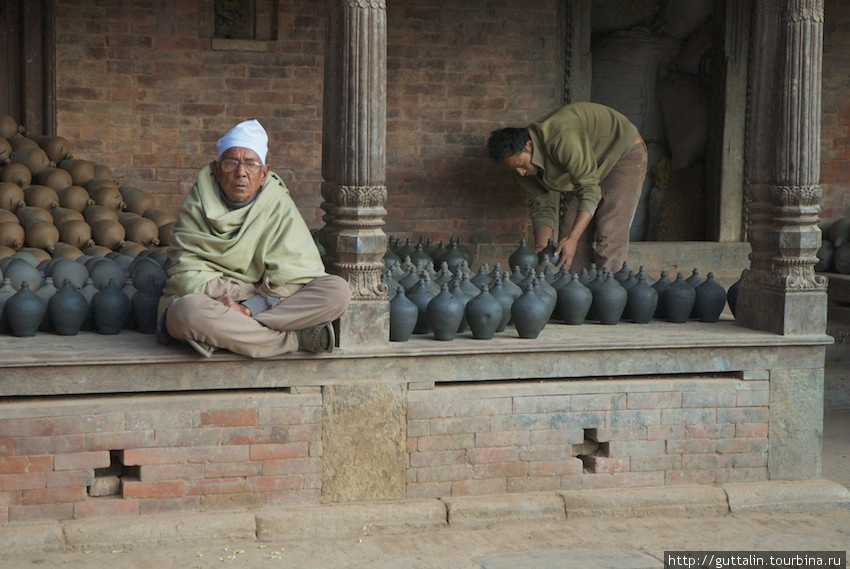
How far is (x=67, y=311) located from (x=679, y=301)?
321cm

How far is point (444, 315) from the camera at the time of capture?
5.60 meters

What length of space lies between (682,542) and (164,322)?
8.37 ft

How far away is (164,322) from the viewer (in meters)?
5.22

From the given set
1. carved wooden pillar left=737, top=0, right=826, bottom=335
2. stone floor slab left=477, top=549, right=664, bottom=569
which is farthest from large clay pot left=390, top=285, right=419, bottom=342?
carved wooden pillar left=737, top=0, right=826, bottom=335

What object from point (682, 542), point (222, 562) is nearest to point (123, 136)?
point (222, 562)

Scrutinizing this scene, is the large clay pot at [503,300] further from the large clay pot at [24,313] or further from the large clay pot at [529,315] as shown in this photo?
the large clay pot at [24,313]

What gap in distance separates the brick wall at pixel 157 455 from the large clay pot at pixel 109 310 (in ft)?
1.94

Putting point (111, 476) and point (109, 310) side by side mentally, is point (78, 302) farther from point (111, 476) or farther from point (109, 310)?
point (111, 476)

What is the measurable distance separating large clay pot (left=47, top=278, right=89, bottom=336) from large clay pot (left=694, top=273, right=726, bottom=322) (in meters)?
3.27

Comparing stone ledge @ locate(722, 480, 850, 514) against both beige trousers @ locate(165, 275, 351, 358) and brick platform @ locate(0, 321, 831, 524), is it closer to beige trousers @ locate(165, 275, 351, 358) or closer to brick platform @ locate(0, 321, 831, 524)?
brick platform @ locate(0, 321, 831, 524)

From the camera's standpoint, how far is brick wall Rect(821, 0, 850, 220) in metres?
10.2

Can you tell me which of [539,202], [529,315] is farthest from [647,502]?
[539,202]

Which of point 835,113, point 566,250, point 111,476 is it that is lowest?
point 111,476

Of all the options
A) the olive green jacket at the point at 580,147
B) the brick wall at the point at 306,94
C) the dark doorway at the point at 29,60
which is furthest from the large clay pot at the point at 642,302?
the dark doorway at the point at 29,60
